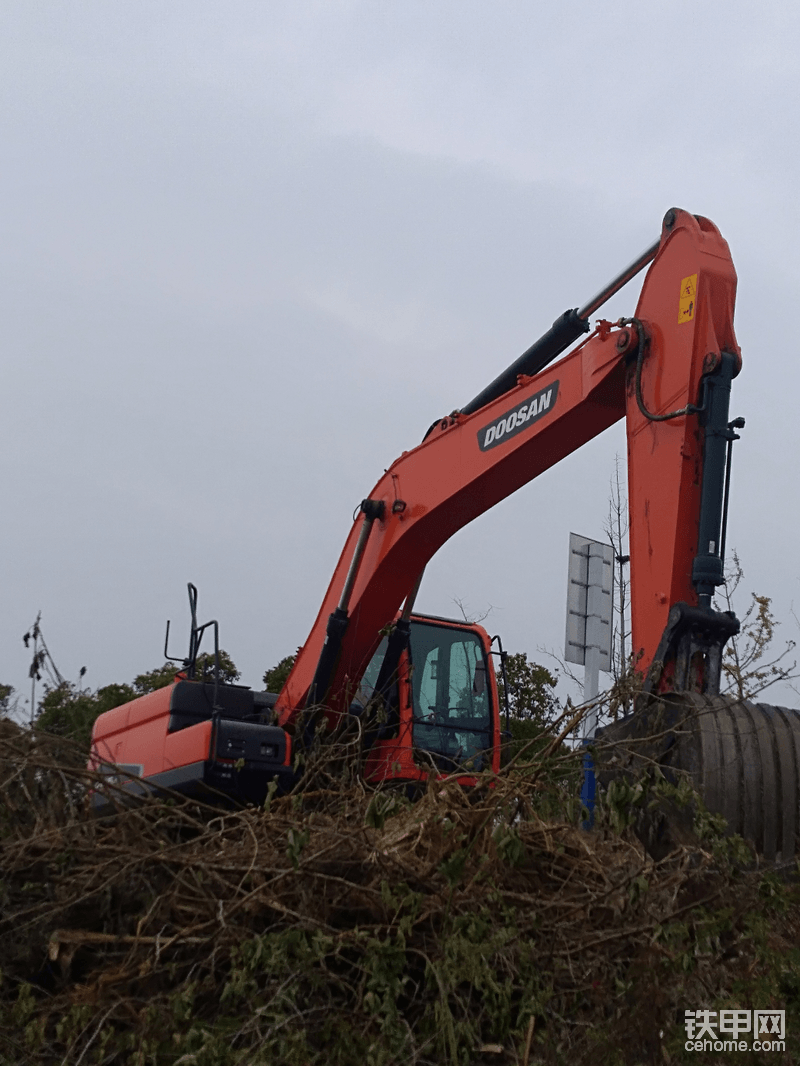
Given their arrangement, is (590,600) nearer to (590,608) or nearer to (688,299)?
(590,608)

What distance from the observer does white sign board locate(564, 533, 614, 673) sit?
1131 cm

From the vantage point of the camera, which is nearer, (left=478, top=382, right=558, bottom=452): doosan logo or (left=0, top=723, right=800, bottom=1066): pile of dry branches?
(left=0, top=723, right=800, bottom=1066): pile of dry branches

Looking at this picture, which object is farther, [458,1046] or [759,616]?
[759,616]

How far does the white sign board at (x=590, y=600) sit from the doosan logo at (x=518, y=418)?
16.0 ft

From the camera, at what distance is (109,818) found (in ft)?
13.7

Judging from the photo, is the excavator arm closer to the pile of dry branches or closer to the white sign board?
the pile of dry branches

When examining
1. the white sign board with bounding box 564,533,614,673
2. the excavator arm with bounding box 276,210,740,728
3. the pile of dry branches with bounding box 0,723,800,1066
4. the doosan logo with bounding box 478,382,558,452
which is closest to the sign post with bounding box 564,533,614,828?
the white sign board with bounding box 564,533,614,673

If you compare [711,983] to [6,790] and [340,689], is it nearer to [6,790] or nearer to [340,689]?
[6,790]

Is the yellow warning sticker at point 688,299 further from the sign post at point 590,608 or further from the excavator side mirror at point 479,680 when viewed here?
the sign post at point 590,608

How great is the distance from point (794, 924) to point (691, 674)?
3.91 ft

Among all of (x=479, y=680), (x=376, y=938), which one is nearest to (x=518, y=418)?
(x=479, y=680)

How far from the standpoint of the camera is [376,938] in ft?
11.6

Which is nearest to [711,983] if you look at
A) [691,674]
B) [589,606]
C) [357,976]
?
[357,976]

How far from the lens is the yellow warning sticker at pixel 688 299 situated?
560 cm
